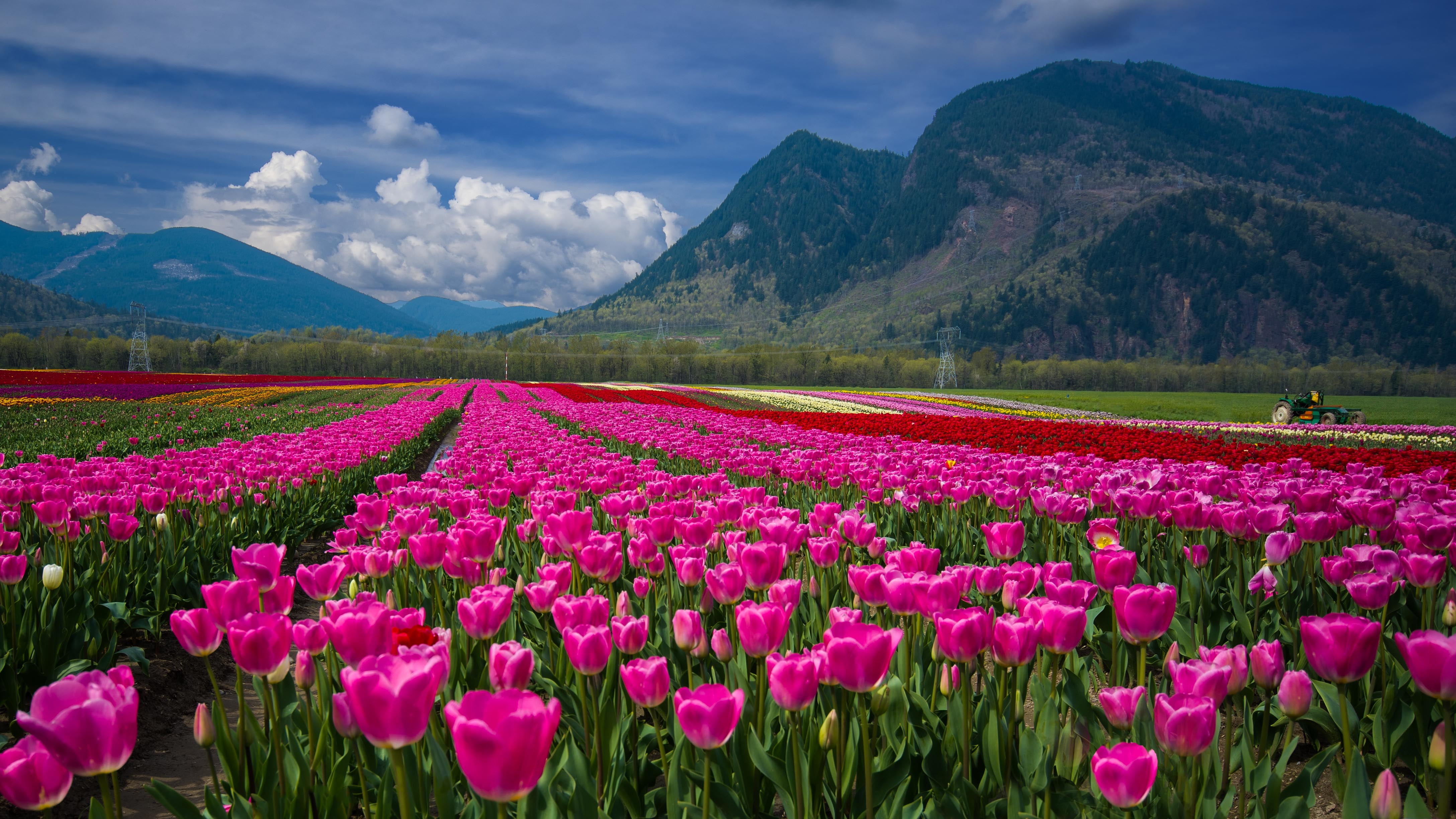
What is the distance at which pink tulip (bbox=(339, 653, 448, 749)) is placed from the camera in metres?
1.25

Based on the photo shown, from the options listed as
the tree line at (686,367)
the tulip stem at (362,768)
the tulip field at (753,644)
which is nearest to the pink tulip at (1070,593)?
the tulip field at (753,644)

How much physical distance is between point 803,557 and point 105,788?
334cm

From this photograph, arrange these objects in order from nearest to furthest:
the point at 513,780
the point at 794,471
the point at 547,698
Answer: the point at 513,780, the point at 547,698, the point at 794,471

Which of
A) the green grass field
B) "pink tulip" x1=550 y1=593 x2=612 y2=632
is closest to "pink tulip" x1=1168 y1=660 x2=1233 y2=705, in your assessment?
"pink tulip" x1=550 y1=593 x2=612 y2=632

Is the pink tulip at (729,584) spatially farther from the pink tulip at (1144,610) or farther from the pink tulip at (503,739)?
the pink tulip at (503,739)

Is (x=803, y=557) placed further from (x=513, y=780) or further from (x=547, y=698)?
(x=513, y=780)

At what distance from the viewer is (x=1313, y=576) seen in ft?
11.7

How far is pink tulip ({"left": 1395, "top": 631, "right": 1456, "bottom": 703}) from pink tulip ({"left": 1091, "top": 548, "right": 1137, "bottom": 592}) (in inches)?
32.1

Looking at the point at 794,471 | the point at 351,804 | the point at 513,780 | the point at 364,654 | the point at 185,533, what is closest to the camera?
the point at 513,780

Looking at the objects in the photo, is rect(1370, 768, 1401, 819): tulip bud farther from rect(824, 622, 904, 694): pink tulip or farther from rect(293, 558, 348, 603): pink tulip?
rect(293, 558, 348, 603): pink tulip

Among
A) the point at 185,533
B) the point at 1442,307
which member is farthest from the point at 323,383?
the point at 1442,307

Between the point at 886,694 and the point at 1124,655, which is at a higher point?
the point at 886,694

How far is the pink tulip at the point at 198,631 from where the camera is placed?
205cm

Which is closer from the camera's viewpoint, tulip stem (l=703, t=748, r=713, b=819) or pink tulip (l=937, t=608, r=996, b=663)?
tulip stem (l=703, t=748, r=713, b=819)
